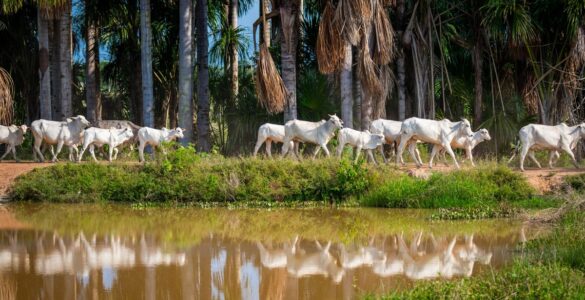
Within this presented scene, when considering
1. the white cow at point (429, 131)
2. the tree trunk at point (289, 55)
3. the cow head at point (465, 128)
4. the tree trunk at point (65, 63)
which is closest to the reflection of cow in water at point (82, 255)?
the white cow at point (429, 131)

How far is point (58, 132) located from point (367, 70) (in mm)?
8878

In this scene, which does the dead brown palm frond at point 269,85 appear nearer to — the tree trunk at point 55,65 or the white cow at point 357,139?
the white cow at point 357,139

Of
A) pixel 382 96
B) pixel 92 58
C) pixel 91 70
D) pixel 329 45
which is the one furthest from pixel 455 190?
pixel 92 58

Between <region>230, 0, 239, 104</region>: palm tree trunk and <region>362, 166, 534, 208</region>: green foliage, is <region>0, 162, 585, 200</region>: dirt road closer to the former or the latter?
<region>362, 166, 534, 208</region>: green foliage

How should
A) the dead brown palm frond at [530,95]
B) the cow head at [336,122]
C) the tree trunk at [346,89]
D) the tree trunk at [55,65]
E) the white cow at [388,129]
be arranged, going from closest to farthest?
the cow head at [336,122]
the white cow at [388,129]
the tree trunk at [346,89]
the dead brown palm frond at [530,95]
the tree trunk at [55,65]

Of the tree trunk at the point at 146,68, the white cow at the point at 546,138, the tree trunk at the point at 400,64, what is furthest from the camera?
the tree trunk at the point at 400,64

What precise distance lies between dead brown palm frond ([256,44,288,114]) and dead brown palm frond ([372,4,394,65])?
10.7 ft

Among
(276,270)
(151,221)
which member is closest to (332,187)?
(151,221)

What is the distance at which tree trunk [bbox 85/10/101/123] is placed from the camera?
96.9 ft

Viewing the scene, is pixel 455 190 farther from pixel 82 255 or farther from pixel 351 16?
pixel 82 255

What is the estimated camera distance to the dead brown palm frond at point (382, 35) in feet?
81.0

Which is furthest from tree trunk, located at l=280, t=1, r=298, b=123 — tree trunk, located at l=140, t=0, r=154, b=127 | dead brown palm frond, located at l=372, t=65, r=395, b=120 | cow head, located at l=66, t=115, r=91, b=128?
cow head, located at l=66, t=115, r=91, b=128

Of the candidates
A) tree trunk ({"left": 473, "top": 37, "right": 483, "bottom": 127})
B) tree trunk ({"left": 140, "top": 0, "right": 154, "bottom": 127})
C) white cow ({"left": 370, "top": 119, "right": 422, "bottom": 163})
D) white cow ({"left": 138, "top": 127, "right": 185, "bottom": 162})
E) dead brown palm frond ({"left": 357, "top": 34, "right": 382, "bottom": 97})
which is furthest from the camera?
tree trunk ({"left": 473, "top": 37, "right": 483, "bottom": 127})

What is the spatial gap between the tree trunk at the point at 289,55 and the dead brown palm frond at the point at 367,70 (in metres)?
2.02
